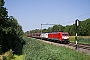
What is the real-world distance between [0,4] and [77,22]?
504 inches

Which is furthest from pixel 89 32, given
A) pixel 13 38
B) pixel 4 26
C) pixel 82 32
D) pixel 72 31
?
pixel 4 26

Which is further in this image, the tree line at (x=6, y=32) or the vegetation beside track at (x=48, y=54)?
the tree line at (x=6, y=32)

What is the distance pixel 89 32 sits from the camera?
80.2 metres

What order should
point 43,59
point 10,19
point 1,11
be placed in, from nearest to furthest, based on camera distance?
point 43,59 → point 1,11 → point 10,19

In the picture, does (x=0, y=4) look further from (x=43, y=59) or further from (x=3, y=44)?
(x=43, y=59)

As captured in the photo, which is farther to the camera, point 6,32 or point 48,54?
point 6,32

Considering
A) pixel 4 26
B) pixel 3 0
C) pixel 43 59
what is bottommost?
pixel 43 59

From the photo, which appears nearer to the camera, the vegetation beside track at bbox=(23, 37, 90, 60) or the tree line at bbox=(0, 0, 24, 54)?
the vegetation beside track at bbox=(23, 37, 90, 60)

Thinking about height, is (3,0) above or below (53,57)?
above

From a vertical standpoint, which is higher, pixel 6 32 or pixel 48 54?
pixel 6 32

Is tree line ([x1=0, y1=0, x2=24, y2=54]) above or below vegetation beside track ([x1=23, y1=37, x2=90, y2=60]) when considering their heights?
above

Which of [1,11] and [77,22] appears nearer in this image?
[77,22]

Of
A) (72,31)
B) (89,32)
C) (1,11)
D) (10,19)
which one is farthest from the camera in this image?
(72,31)

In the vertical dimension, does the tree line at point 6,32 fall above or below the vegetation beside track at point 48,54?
above
